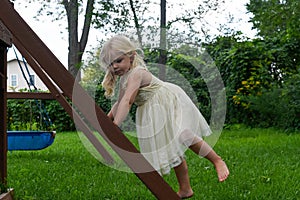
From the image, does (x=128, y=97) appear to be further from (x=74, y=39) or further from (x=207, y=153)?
(x=74, y=39)


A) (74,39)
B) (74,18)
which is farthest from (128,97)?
(74,39)

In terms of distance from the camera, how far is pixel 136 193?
13.4ft

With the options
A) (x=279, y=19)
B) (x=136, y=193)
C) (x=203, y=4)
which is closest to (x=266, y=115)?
(x=279, y=19)

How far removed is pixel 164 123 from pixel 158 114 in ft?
0.25

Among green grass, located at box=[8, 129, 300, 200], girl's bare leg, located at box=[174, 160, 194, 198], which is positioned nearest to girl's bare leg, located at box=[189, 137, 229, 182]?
girl's bare leg, located at box=[174, 160, 194, 198]

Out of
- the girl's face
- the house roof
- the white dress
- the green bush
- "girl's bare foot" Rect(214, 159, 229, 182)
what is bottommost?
the green bush

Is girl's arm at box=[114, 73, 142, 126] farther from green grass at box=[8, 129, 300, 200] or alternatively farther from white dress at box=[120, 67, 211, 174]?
green grass at box=[8, 129, 300, 200]

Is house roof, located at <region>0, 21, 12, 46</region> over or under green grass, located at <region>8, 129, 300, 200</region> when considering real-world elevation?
over

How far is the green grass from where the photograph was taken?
4.03 metres

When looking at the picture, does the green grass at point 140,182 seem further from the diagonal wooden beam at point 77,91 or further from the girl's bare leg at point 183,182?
the diagonal wooden beam at point 77,91

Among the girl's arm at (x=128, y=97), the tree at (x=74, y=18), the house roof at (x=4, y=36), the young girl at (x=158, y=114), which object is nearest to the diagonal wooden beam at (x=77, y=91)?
the girl's arm at (x=128, y=97)

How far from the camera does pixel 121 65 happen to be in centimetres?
338

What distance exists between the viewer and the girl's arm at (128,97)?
3094 millimetres

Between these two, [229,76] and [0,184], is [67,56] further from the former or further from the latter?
[0,184]
